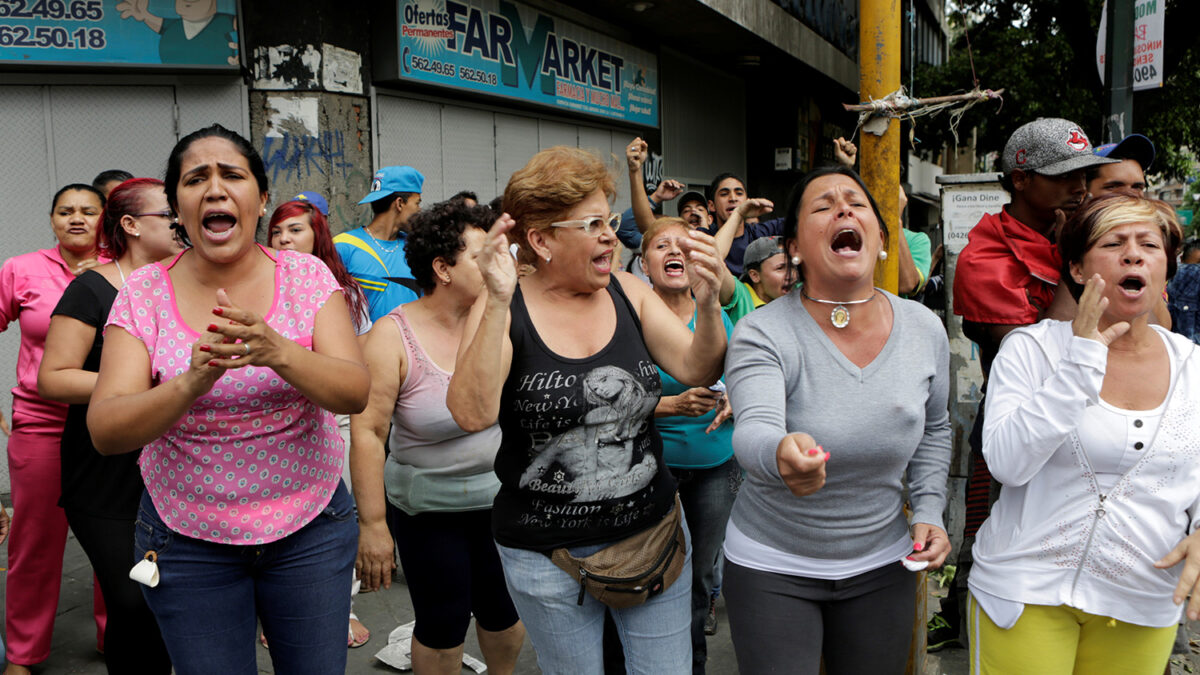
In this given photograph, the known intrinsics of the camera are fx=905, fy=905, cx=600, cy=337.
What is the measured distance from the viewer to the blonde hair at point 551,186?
2561 millimetres

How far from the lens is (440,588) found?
3.31 m

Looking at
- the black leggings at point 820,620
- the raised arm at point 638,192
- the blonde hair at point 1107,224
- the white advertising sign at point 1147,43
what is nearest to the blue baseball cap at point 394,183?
the raised arm at point 638,192

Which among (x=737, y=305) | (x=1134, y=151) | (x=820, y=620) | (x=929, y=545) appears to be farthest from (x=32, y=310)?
(x=1134, y=151)

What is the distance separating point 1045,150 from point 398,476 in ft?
8.48

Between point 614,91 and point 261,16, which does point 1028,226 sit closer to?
point 261,16

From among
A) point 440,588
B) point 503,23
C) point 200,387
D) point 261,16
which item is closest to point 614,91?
point 503,23

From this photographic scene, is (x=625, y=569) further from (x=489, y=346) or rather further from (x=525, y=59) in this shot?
(x=525, y=59)

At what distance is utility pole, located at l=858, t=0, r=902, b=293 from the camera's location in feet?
10.5

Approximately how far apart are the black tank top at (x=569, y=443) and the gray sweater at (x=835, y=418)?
1.07ft

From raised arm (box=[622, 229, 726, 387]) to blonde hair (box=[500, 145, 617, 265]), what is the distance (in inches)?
13.4

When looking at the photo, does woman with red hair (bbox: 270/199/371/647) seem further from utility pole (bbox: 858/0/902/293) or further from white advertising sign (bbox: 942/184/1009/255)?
white advertising sign (bbox: 942/184/1009/255)

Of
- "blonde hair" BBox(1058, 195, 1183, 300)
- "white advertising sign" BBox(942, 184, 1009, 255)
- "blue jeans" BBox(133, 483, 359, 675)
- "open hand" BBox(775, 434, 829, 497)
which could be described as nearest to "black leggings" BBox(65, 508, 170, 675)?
"blue jeans" BBox(133, 483, 359, 675)

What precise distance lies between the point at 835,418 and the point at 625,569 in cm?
72

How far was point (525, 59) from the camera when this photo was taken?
9.84 metres
